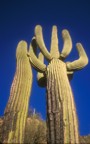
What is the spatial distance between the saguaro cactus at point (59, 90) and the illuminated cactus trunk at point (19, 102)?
0.31 m

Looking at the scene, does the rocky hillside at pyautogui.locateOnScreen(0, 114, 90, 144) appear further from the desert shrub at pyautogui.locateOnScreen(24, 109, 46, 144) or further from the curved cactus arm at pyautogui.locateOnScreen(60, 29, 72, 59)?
the curved cactus arm at pyautogui.locateOnScreen(60, 29, 72, 59)

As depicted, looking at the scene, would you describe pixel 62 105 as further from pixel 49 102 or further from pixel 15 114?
pixel 15 114

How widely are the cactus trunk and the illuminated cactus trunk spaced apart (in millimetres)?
663

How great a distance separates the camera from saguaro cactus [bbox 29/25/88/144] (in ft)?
15.8

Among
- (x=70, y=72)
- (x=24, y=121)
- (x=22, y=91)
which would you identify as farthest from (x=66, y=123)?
(x=70, y=72)

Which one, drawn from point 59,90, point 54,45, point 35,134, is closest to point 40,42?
point 54,45

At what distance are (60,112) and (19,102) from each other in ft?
3.81

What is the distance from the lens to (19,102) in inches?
225

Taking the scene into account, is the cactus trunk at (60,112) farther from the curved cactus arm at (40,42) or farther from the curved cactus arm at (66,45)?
the curved cactus arm at (66,45)

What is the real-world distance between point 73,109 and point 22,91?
4.96ft

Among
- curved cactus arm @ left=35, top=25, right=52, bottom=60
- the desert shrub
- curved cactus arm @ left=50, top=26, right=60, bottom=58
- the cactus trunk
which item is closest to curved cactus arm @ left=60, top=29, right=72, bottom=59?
curved cactus arm @ left=50, top=26, right=60, bottom=58

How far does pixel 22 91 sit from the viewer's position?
602 centimetres

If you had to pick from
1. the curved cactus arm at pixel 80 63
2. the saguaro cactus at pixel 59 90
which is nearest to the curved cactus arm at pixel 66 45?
the saguaro cactus at pixel 59 90

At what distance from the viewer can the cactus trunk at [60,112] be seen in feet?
15.6
